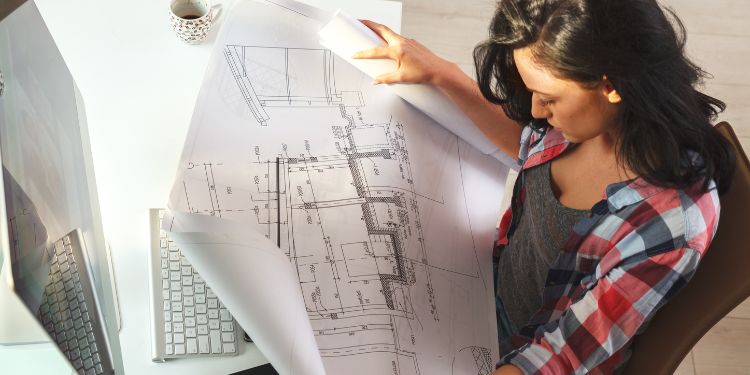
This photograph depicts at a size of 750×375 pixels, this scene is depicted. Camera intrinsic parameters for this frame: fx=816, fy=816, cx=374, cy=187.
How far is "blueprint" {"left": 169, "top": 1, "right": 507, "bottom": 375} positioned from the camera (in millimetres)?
969

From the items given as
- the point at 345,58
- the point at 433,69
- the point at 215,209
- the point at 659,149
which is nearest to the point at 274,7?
the point at 345,58

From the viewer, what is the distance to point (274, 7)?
117 cm

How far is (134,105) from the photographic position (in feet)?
4.01

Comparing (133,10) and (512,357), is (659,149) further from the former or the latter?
(133,10)

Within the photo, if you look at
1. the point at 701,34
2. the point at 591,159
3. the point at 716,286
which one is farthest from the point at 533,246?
the point at 701,34

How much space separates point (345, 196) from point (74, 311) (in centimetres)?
40

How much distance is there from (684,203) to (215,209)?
1.79 ft

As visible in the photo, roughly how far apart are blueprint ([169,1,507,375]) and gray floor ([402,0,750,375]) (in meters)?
0.97

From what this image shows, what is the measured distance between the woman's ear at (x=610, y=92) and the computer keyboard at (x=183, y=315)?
533 mm

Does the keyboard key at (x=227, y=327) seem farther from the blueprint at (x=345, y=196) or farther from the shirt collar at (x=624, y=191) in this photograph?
the shirt collar at (x=624, y=191)

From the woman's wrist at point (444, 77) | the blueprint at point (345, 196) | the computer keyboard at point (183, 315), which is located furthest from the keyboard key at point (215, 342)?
the woman's wrist at point (444, 77)

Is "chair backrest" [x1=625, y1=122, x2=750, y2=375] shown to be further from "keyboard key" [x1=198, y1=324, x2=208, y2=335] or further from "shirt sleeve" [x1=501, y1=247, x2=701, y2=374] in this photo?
"keyboard key" [x1=198, y1=324, x2=208, y2=335]

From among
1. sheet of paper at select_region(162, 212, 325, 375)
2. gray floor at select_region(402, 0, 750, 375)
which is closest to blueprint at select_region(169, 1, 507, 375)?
sheet of paper at select_region(162, 212, 325, 375)

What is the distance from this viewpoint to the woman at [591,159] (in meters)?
0.85
